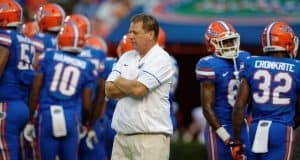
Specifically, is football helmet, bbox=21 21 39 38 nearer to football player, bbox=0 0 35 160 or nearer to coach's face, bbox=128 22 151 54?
football player, bbox=0 0 35 160

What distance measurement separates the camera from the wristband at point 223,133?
32.5 feet

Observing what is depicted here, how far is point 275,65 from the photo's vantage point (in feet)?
30.7

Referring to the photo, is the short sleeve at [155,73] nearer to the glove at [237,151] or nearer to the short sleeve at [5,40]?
the glove at [237,151]

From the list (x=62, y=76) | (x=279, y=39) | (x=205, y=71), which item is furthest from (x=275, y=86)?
(x=62, y=76)

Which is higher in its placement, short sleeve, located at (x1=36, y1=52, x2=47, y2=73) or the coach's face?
the coach's face

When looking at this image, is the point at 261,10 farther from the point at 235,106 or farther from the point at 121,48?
the point at 235,106

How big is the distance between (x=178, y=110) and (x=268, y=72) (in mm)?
8969

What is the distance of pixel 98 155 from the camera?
489 inches

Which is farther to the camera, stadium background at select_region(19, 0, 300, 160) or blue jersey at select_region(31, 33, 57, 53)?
stadium background at select_region(19, 0, 300, 160)

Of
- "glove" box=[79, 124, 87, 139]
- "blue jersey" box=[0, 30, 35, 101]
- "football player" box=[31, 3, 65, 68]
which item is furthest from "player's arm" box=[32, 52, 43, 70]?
"blue jersey" box=[0, 30, 35, 101]

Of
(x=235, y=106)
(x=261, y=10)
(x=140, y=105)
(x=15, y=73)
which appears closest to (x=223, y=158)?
(x=235, y=106)

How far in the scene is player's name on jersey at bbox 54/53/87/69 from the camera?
36.7ft

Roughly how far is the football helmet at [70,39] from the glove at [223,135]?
2.20 meters

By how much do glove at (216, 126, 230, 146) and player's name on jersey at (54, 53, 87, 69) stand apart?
6.76 ft
